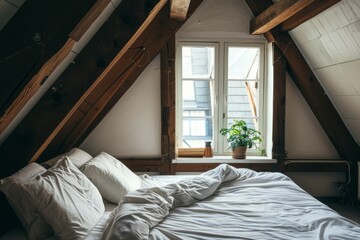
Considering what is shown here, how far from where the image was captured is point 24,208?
1.64m

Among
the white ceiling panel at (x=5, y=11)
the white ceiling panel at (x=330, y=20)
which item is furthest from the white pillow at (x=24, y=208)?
the white ceiling panel at (x=330, y=20)

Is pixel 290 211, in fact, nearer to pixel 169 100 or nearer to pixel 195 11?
pixel 169 100

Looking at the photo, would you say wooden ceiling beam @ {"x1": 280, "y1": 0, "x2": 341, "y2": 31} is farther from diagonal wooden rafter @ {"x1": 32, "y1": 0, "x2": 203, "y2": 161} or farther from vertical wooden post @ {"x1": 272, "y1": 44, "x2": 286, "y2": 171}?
diagonal wooden rafter @ {"x1": 32, "y1": 0, "x2": 203, "y2": 161}

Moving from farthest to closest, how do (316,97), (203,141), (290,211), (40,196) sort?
(203,141) → (316,97) → (290,211) → (40,196)

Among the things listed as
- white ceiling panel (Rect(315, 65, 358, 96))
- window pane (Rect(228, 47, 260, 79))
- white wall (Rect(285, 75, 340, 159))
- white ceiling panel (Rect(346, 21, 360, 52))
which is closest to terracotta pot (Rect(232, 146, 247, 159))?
white wall (Rect(285, 75, 340, 159))

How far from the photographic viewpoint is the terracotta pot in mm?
3451

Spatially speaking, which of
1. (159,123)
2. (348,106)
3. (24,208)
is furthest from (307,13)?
(24,208)

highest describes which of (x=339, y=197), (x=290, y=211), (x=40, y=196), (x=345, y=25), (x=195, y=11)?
(x=195, y=11)

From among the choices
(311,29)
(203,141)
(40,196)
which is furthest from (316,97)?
(40,196)

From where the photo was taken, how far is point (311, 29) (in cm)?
295

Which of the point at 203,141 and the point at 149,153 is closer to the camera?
the point at 149,153

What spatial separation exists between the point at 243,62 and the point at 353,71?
1.25 meters

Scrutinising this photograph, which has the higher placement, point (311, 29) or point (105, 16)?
point (311, 29)

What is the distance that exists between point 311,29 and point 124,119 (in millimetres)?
2190
